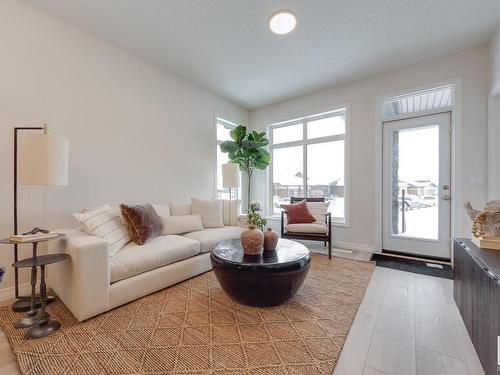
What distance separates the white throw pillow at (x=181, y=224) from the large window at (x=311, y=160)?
86.8 inches

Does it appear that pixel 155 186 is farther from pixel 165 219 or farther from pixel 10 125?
pixel 10 125

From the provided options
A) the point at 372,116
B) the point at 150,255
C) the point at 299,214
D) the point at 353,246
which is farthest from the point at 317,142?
the point at 150,255

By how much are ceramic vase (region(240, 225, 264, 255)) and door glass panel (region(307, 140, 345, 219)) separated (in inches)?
98.9

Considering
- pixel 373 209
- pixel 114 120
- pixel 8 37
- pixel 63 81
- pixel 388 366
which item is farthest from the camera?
pixel 373 209

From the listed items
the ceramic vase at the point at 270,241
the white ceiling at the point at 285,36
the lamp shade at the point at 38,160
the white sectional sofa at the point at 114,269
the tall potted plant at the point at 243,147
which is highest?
the white ceiling at the point at 285,36

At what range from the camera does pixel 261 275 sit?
1712mm

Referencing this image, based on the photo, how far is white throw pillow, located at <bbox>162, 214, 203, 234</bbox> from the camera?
279cm

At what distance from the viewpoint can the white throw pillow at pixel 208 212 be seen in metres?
3.28

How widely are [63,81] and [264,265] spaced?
112 inches

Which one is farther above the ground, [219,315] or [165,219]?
[165,219]

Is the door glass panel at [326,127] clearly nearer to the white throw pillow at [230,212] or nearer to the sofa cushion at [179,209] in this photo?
the white throw pillow at [230,212]

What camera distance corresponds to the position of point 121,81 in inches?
113

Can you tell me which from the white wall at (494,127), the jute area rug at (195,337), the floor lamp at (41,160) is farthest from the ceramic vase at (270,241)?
the white wall at (494,127)

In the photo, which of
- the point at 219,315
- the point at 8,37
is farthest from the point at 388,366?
the point at 8,37
